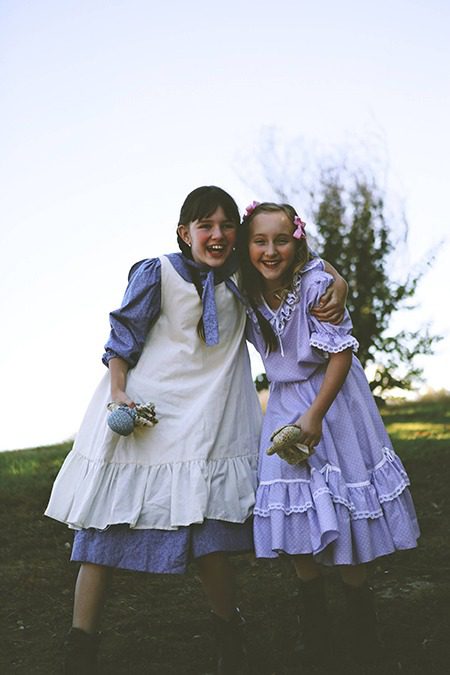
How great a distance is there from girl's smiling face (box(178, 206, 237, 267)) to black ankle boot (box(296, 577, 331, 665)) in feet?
3.54

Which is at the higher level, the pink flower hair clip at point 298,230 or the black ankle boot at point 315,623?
the pink flower hair clip at point 298,230

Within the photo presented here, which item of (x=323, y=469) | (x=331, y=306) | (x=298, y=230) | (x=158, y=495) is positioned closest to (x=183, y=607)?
(x=158, y=495)

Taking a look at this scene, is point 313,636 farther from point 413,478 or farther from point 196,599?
point 413,478

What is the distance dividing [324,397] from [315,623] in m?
0.75

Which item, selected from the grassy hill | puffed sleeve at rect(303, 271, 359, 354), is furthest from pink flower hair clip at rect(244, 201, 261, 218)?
the grassy hill

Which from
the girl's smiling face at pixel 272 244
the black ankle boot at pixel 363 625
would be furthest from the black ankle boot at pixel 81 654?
the girl's smiling face at pixel 272 244

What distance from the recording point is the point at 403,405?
10.3 metres

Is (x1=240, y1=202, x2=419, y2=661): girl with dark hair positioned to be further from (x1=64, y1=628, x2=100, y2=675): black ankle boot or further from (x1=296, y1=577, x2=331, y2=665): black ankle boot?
(x1=64, y1=628, x2=100, y2=675): black ankle boot

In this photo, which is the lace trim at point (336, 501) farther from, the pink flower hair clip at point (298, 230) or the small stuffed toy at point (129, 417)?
the pink flower hair clip at point (298, 230)

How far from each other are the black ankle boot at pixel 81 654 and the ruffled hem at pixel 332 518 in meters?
0.59

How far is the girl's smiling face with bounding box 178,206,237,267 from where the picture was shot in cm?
279

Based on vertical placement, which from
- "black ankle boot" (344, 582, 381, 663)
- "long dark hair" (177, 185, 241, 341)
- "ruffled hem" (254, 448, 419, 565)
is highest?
"long dark hair" (177, 185, 241, 341)

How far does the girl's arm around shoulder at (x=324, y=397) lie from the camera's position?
8.73ft

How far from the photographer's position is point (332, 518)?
259cm
